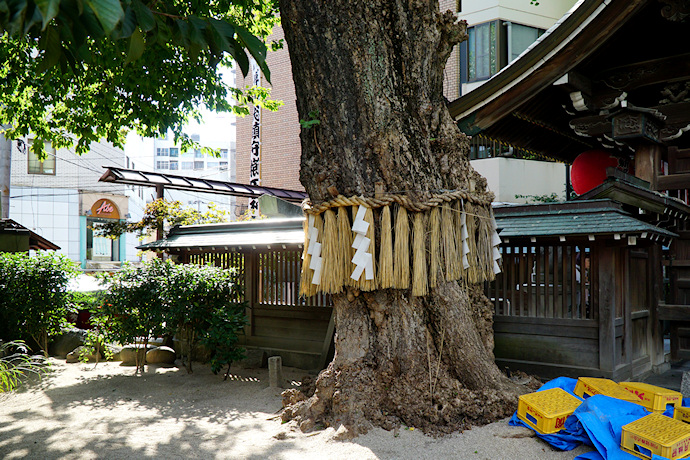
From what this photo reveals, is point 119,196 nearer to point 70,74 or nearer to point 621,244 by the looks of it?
point 70,74

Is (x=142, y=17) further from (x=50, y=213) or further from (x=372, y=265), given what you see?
(x=50, y=213)

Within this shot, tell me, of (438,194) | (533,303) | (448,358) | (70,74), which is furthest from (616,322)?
(70,74)

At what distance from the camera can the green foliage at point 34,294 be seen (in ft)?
24.5

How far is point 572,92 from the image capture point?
20.4ft

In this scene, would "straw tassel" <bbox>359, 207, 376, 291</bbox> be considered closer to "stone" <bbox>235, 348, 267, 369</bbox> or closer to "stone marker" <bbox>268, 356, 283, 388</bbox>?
"stone marker" <bbox>268, 356, 283, 388</bbox>

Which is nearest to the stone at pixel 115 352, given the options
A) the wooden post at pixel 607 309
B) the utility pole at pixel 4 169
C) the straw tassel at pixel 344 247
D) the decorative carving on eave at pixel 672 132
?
the utility pole at pixel 4 169

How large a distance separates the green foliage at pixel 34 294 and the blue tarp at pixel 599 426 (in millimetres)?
6995

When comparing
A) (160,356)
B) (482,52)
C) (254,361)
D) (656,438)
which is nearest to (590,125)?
(656,438)

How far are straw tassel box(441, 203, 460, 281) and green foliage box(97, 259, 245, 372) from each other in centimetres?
342

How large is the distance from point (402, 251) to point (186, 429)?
98.3 inches

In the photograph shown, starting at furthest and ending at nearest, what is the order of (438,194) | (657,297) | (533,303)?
(657,297)
(533,303)
(438,194)

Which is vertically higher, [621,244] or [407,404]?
[621,244]

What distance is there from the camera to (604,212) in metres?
5.47

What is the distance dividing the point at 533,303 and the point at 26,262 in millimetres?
7205
